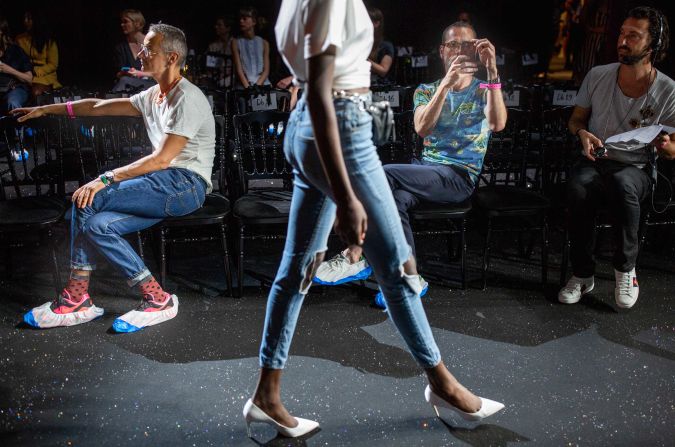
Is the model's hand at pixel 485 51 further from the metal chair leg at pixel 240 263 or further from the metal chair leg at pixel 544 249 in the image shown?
the metal chair leg at pixel 240 263

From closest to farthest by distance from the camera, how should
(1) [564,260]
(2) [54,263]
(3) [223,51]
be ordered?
(2) [54,263]
(1) [564,260]
(3) [223,51]

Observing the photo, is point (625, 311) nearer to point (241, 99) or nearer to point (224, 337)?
point (224, 337)

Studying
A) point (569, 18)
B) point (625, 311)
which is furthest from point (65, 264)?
point (569, 18)

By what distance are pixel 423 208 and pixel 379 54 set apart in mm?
4607

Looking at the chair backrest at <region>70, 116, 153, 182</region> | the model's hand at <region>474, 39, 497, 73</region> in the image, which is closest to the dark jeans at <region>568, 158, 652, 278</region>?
the model's hand at <region>474, 39, 497, 73</region>

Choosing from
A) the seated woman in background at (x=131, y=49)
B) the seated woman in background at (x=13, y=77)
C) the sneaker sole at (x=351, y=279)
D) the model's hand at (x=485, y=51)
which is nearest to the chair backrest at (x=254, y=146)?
the sneaker sole at (x=351, y=279)

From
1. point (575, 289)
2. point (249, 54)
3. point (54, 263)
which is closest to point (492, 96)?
point (575, 289)

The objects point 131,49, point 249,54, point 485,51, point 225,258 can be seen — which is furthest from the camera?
point 249,54

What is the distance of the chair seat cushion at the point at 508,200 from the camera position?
2.93 metres

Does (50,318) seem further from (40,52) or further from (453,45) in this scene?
(40,52)

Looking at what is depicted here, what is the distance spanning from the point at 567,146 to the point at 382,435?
2.55 meters

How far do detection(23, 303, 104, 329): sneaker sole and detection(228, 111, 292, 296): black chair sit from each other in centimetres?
72

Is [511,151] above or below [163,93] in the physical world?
below

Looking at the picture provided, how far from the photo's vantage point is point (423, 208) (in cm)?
288
